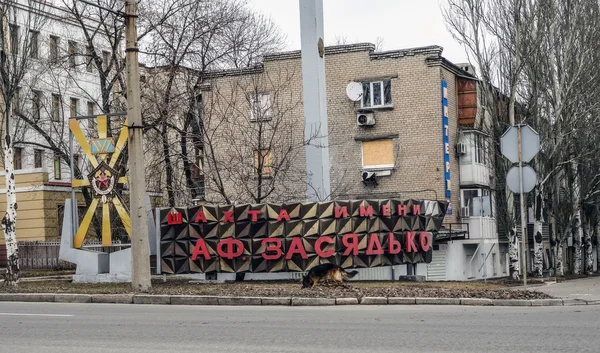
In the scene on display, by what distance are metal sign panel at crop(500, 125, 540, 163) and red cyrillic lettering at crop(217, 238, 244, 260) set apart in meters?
8.81

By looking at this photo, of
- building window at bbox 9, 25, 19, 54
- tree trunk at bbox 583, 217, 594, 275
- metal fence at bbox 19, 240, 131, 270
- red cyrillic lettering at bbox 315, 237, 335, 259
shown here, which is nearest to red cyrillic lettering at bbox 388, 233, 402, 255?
red cyrillic lettering at bbox 315, 237, 335, 259

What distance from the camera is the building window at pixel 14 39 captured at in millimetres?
23750

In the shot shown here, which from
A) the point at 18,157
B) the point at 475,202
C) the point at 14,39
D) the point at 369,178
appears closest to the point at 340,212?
the point at 14,39

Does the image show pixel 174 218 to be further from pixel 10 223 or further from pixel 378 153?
pixel 378 153

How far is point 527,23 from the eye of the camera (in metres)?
34.5

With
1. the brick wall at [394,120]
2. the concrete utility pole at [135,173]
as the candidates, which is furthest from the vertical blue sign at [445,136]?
the concrete utility pole at [135,173]

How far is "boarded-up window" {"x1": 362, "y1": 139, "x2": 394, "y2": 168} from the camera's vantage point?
39812 millimetres

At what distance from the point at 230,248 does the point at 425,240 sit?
6.15m

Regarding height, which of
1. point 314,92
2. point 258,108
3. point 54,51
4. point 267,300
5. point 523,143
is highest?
point 54,51

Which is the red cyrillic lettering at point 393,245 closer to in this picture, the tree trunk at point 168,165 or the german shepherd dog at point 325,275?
the german shepherd dog at point 325,275

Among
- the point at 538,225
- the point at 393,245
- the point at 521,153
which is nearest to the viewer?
the point at 521,153

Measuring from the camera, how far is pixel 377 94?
40.1 metres

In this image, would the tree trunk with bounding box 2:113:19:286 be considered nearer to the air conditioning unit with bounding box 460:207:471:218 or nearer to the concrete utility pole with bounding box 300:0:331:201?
Result: the concrete utility pole with bounding box 300:0:331:201

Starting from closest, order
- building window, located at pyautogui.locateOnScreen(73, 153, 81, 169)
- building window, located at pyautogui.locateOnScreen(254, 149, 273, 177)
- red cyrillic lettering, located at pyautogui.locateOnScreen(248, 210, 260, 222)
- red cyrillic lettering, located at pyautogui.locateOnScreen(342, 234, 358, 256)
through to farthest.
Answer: red cyrillic lettering, located at pyautogui.locateOnScreen(248, 210, 260, 222)
red cyrillic lettering, located at pyautogui.locateOnScreen(342, 234, 358, 256)
building window, located at pyautogui.locateOnScreen(254, 149, 273, 177)
building window, located at pyautogui.locateOnScreen(73, 153, 81, 169)
